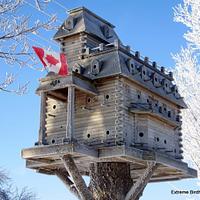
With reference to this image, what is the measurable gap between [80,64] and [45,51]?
325 cm

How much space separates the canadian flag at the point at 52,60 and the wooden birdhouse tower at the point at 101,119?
62 cm

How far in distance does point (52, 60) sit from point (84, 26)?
3131 mm

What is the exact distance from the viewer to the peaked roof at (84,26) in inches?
532

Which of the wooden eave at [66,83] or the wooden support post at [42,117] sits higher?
the wooden eave at [66,83]

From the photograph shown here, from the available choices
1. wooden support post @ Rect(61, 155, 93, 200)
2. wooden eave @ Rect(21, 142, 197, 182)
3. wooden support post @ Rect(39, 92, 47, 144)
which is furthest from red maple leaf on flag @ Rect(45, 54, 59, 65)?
wooden support post @ Rect(61, 155, 93, 200)

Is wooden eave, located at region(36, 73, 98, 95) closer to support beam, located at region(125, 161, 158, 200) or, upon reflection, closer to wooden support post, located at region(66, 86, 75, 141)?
wooden support post, located at region(66, 86, 75, 141)

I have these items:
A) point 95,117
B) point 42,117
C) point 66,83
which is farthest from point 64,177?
point 66,83

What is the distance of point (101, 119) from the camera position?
12109 millimetres

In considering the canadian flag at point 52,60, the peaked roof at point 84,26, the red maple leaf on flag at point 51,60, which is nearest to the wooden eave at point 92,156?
the canadian flag at point 52,60

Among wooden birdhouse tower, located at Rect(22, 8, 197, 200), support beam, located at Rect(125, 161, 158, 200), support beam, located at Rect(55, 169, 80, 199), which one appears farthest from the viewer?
support beam, located at Rect(55, 169, 80, 199)

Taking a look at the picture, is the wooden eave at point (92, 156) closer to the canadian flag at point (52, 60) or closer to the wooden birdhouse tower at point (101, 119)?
the wooden birdhouse tower at point (101, 119)

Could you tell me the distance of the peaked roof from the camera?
13508 mm

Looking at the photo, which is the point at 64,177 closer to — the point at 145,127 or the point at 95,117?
the point at 95,117

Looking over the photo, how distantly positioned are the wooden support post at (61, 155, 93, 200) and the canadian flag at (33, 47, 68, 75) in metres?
2.16
